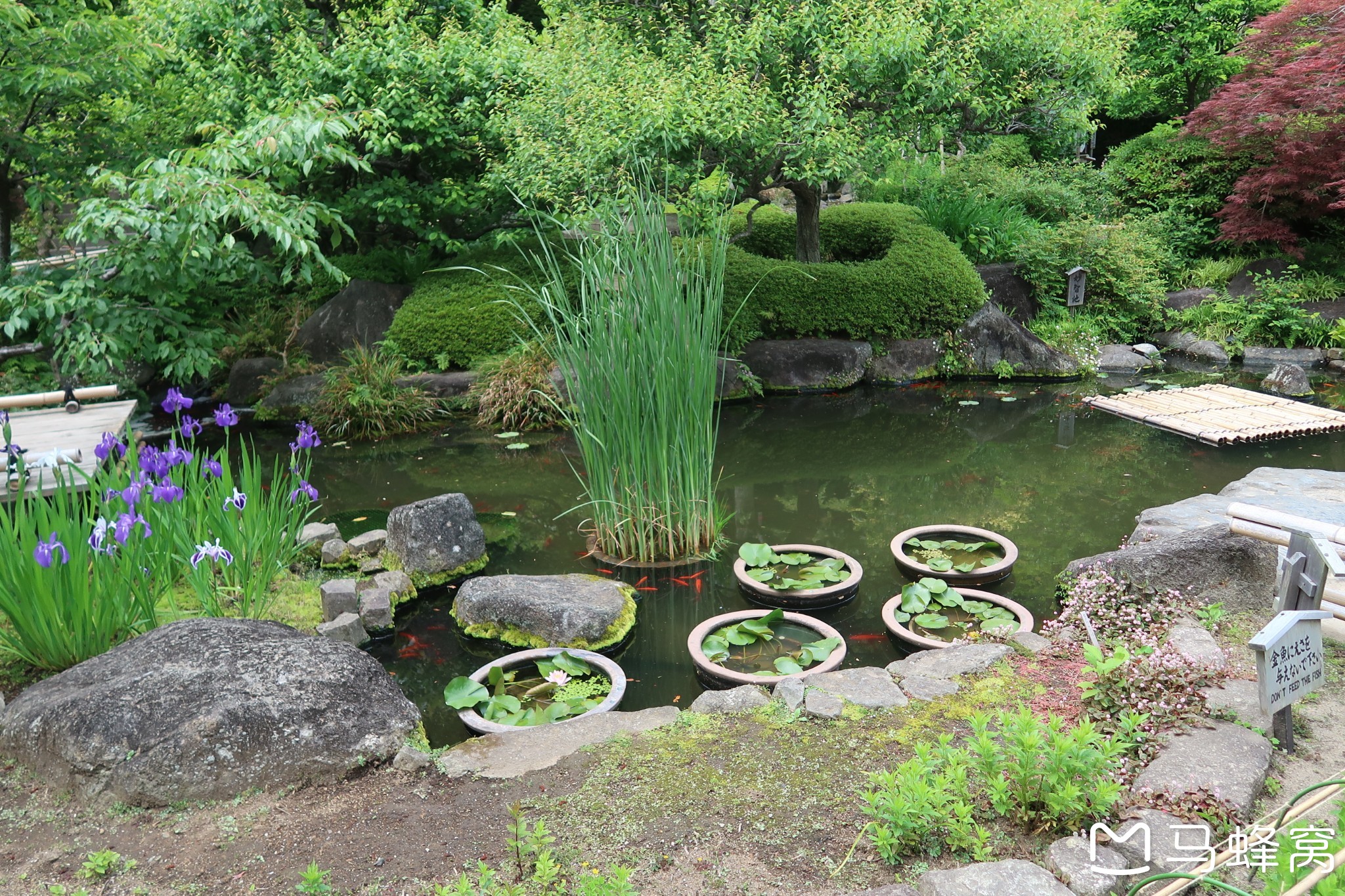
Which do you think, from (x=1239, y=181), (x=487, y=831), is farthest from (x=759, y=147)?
(x=1239, y=181)

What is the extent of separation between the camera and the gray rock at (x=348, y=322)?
7.91 meters

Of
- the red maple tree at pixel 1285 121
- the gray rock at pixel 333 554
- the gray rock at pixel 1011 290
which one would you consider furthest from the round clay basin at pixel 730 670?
the red maple tree at pixel 1285 121

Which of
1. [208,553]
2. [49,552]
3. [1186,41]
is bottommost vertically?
[208,553]

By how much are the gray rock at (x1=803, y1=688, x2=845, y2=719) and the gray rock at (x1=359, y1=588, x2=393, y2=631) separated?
1.93 meters

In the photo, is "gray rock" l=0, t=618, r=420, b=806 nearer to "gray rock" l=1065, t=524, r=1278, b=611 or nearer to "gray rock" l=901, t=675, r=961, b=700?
"gray rock" l=901, t=675, r=961, b=700

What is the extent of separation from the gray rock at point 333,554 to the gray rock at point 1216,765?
3.57 m

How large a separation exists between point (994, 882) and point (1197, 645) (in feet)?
4.98

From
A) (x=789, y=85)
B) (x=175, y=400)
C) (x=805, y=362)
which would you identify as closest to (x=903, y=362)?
(x=805, y=362)

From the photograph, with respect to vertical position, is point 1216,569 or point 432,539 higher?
point 1216,569

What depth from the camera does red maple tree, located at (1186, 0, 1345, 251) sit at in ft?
29.3

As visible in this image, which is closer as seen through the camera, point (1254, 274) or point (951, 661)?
point (951, 661)

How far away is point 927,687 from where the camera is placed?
10.0 ft

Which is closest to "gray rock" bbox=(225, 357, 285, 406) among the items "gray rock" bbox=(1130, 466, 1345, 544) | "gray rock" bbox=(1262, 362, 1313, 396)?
"gray rock" bbox=(1130, 466, 1345, 544)

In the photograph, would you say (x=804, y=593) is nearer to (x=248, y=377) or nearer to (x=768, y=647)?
(x=768, y=647)
